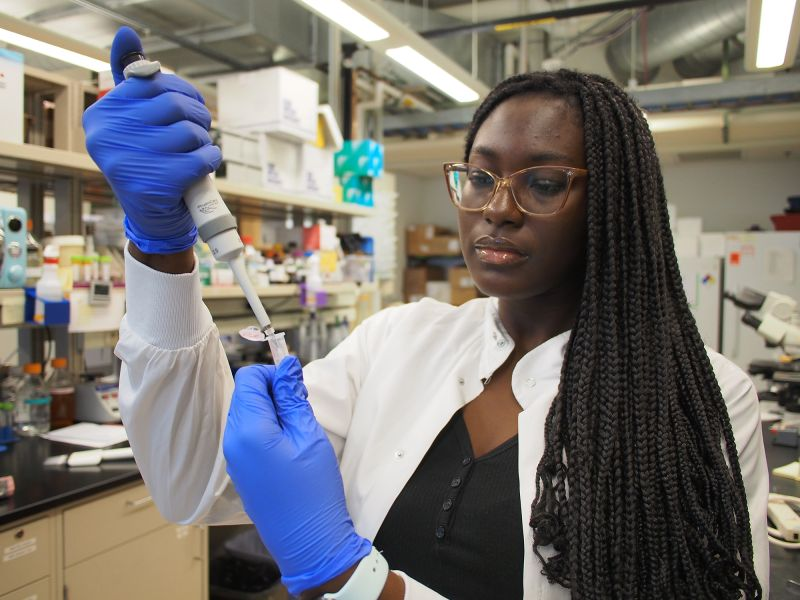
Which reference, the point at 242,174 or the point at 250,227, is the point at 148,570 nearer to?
the point at 242,174

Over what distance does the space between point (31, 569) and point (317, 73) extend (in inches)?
135

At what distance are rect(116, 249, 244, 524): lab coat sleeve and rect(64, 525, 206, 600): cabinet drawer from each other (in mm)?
826

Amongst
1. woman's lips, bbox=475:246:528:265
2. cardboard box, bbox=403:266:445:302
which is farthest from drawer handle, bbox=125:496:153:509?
cardboard box, bbox=403:266:445:302

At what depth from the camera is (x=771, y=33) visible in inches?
92.4

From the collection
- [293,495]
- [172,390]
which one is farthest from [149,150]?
[293,495]

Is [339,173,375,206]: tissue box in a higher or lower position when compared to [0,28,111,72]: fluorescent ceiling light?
lower

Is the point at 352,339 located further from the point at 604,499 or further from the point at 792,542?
the point at 792,542

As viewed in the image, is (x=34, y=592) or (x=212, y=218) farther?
(x=34, y=592)

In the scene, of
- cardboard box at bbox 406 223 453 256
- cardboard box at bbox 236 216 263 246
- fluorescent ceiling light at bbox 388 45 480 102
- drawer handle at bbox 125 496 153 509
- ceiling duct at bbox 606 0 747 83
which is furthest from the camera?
cardboard box at bbox 406 223 453 256

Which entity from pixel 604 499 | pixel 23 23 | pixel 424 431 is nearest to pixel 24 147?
pixel 23 23

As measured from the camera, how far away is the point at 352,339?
3.72 ft

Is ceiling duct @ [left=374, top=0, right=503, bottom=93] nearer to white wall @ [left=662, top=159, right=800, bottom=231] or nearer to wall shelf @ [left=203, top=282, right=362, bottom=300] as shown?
wall shelf @ [left=203, top=282, right=362, bottom=300]

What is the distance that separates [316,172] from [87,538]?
1.99 meters

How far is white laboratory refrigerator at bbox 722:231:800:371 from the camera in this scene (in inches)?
196
